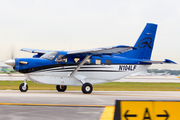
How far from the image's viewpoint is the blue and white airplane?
1997cm

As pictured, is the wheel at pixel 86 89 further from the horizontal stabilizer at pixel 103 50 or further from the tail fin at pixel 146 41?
the tail fin at pixel 146 41

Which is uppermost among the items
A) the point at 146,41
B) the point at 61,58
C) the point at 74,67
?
the point at 146,41

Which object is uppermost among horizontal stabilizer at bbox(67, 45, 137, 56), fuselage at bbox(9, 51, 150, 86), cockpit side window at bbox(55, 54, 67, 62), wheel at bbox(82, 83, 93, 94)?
horizontal stabilizer at bbox(67, 45, 137, 56)

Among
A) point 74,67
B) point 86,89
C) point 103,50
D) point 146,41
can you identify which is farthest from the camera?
point 146,41

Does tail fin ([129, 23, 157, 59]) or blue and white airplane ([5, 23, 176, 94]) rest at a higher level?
tail fin ([129, 23, 157, 59])

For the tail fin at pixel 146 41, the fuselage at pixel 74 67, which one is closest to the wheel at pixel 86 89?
the fuselage at pixel 74 67

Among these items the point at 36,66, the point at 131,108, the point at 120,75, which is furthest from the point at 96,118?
the point at 120,75

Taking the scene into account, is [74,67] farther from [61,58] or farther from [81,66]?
[61,58]

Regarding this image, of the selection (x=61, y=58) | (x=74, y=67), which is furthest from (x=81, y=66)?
(x=61, y=58)

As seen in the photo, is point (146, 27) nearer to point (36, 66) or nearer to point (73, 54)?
point (73, 54)

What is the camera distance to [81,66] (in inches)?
845

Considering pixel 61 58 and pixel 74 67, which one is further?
pixel 74 67

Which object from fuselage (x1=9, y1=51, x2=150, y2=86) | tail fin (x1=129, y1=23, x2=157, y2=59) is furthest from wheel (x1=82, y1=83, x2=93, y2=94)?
tail fin (x1=129, y1=23, x2=157, y2=59)

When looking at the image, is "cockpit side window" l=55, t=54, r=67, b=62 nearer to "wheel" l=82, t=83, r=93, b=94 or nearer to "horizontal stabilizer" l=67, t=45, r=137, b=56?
"horizontal stabilizer" l=67, t=45, r=137, b=56
